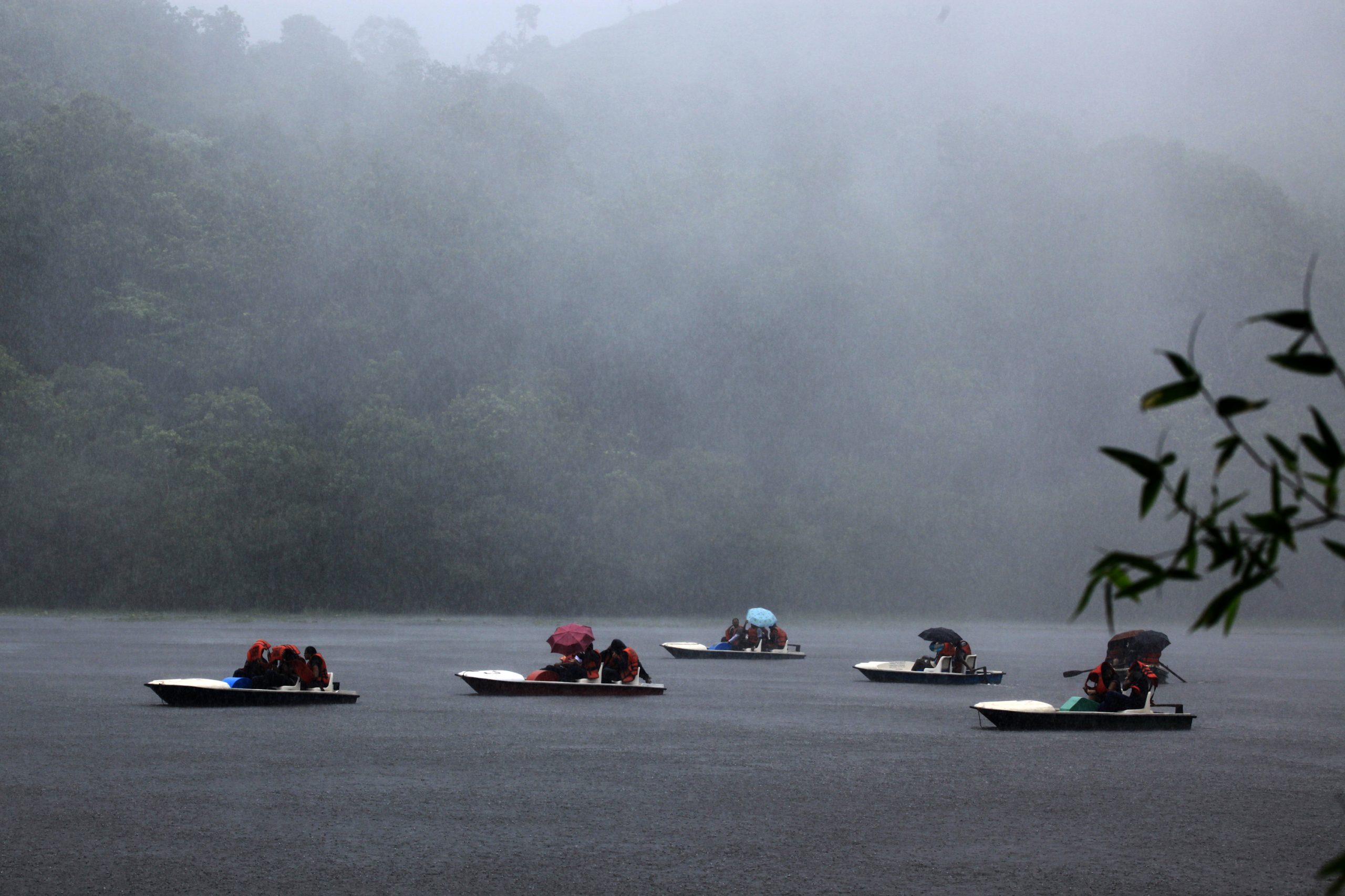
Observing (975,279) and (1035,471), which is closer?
(1035,471)

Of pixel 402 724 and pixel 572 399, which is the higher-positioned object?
pixel 572 399

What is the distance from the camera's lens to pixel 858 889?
28.6 feet

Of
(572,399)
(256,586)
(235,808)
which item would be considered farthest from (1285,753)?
(572,399)

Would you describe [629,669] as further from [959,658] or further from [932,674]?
[959,658]

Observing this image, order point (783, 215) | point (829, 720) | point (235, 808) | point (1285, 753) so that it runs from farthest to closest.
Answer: point (783, 215) < point (829, 720) < point (1285, 753) < point (235, 808)

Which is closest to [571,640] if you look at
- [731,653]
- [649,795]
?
[649,795]

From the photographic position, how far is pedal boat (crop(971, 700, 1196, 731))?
Result: 1864 cm

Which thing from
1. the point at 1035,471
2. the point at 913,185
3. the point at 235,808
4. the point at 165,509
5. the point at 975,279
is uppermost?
the point at 913,185

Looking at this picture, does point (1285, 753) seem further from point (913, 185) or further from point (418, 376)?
point (913, 185)

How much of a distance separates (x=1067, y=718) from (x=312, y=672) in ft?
33.8

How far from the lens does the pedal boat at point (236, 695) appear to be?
19547mm

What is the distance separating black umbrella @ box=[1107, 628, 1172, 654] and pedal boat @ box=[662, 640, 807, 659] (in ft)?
31.4

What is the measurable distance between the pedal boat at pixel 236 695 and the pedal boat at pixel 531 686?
A: 2355 mm

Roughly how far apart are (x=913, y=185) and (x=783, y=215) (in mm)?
12070
